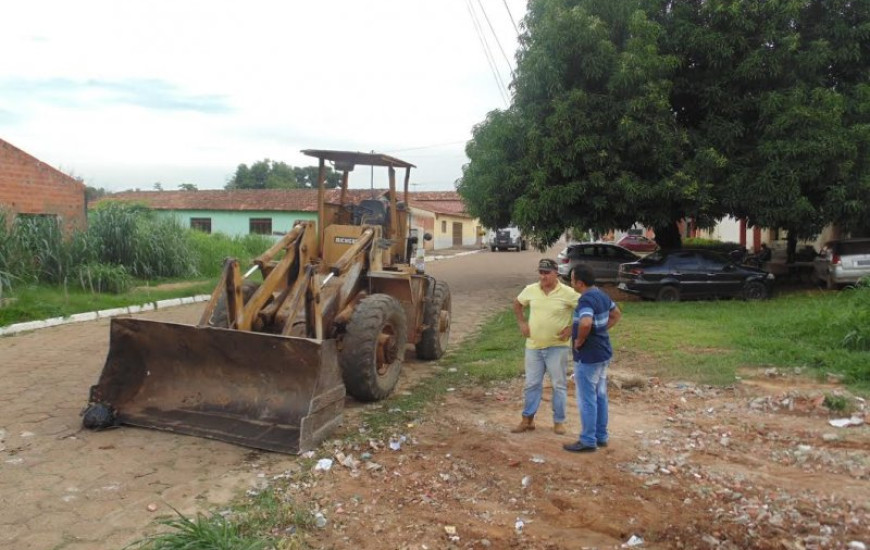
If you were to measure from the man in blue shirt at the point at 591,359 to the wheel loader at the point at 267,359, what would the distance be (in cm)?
204

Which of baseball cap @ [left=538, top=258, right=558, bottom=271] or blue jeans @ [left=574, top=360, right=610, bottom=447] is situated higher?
baseball cap @ [left=538, top=258, right=558, bottom=271]

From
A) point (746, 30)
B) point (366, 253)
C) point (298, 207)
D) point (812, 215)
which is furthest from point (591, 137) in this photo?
point (298, 207)

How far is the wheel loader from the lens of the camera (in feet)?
18.3

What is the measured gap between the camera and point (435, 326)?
8.98 meters

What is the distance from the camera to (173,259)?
17844mm

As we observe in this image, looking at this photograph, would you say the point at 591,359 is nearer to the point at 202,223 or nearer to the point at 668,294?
the point at 668,294

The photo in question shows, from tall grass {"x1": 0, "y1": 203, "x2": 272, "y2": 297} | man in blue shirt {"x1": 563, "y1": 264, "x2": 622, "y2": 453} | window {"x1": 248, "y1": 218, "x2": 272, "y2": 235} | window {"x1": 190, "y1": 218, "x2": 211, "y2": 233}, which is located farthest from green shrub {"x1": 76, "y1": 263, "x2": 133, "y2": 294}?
window {"x1": 190, "y1": 218, "x2": 211, "y2": 233}

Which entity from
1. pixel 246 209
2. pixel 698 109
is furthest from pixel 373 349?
pixel 246 209

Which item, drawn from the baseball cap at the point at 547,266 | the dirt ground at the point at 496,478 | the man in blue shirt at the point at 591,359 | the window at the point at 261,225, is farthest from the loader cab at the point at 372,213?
the window at the point at 261,225

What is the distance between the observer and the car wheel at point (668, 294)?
15273mm

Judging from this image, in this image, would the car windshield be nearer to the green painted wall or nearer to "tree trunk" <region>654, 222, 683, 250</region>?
"tree trunk" <region>654, 222, 683, 250</region>

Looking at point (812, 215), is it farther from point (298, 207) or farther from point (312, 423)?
point (298, 207)

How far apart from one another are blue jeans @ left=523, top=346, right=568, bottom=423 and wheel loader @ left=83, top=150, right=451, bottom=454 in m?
1.60

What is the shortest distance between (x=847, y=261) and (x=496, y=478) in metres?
13.8
